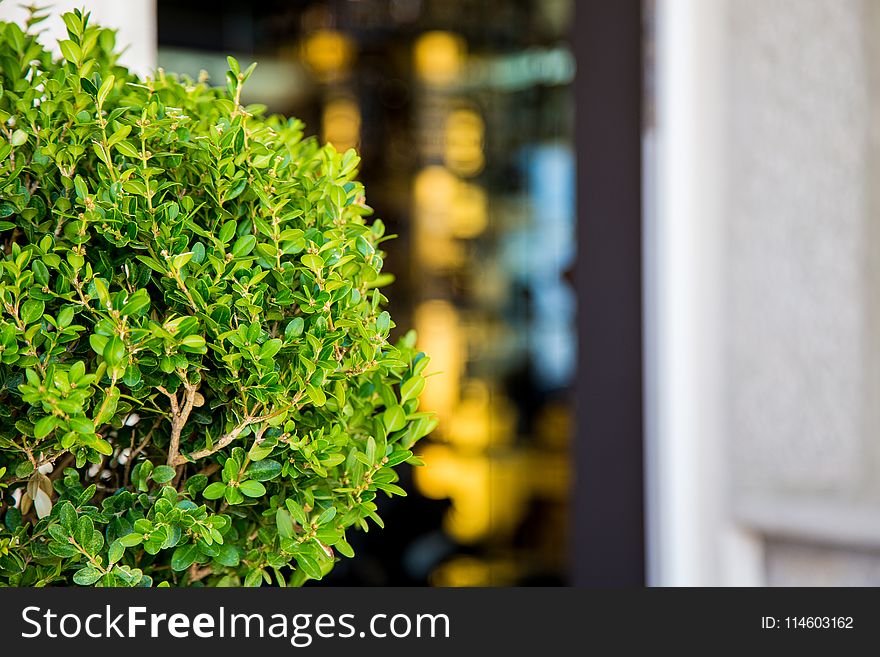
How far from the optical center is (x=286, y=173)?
51 cm

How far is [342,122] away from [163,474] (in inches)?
93.9

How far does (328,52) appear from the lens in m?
2.73

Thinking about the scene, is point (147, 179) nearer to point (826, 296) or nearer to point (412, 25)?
point (826, 296)

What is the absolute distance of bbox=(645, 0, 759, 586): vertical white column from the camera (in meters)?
1.62

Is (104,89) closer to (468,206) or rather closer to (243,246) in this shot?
(243,246)

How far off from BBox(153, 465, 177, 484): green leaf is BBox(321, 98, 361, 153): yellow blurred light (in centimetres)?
232

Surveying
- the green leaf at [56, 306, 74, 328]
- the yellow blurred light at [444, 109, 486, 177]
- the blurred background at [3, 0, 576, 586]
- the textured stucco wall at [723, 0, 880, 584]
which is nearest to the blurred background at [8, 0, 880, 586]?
the textured stucco wall at [723, 0, 880, 584]

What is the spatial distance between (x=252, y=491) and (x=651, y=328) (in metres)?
1.28

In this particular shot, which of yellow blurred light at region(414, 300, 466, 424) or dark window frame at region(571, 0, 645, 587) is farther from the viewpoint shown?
yellow blurred light at region(414, 300, 466, 424)

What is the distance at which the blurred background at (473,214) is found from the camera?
274 centimetres

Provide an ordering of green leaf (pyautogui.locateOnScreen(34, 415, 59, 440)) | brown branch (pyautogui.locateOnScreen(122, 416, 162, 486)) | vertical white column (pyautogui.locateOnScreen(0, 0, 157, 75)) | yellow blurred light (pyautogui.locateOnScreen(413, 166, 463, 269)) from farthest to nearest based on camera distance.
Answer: yellow blurred light (pyautogui.locateOnScreen(413, 166, 463, 269)) < vertical white column (pyautogui.locateOnScreen(0, 0, 157, 75)) < brown branch (pyautogui.locateOnScreen(122, 416, 162, 486)) < green leaf (pyautogui.locateOnScreen(34, 415, 59, 440))

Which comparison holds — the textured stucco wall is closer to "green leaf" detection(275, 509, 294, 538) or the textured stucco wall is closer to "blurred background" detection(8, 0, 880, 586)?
"blurred background" detection(8, 0, 880, 586)

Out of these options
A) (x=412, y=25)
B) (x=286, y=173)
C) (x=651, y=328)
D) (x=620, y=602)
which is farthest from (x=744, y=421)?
(x=412, y=25)

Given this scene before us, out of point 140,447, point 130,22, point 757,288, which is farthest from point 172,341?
point 757,288
